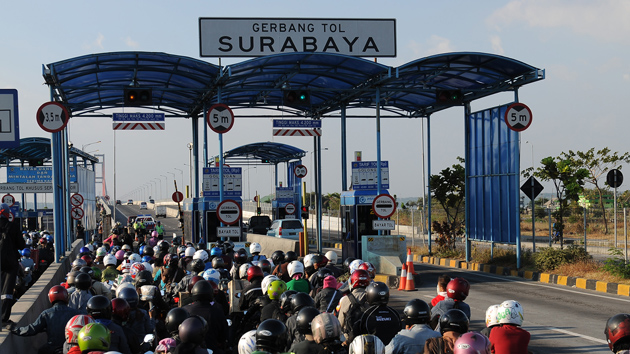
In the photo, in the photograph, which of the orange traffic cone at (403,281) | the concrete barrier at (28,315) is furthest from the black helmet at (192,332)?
the orange traffic cone at (403,281)

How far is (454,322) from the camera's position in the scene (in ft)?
19.8

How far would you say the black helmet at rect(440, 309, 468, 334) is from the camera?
6.02 metres

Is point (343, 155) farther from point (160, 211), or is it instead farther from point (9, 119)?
point (160, 211)

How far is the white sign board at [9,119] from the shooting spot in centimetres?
849

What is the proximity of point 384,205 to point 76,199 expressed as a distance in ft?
54.1

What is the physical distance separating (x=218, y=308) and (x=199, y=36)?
18.2 m

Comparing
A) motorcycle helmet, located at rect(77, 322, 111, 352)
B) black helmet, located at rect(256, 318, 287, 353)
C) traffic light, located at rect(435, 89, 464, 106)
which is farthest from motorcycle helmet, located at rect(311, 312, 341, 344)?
traffic light, located at rect(435, 89, 464, 106)

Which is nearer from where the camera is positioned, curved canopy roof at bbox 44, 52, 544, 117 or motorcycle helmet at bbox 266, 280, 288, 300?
motorcycle helmet at bbox 266, 280, 288, 300

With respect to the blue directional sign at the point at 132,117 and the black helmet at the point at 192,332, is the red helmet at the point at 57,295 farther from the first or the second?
the blue directional sign at the point at 132,117

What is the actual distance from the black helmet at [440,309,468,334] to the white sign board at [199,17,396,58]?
19.4m

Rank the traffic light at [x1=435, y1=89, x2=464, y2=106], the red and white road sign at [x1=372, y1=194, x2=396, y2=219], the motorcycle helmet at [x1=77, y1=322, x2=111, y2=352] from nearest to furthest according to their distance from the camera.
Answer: the motorcycle helmet at [x1=77, y1=322, x2=111, y2=352]
the red and white road sign at [x1=372, y1=194, x2=396, y2=219]
the traffic light at [x1=435, y1=89, x2=464, y2=106]

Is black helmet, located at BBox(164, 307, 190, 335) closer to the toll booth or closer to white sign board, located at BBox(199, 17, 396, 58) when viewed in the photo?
the toll booth

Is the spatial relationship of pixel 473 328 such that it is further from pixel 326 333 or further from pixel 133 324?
pixel 326 333

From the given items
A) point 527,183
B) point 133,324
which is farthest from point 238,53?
point 133,324
